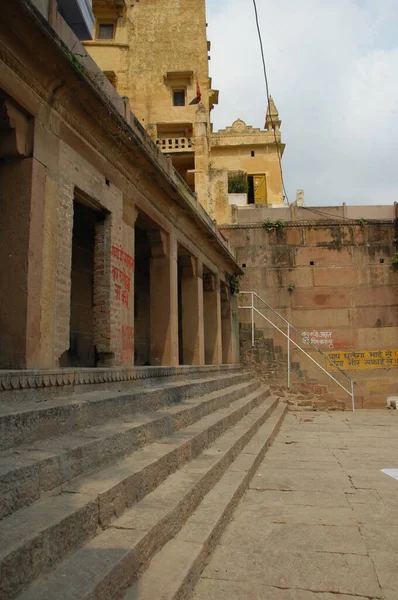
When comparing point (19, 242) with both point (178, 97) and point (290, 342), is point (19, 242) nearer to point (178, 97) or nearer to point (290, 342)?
point (290, 342)

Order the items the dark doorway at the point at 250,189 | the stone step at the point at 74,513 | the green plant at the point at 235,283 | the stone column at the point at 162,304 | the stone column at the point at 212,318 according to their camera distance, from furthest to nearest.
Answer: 1. the dark doorway at the point at 250,189
2. the green plant at the point at 235,283
3. the stone column at the point at 212,318
4. the stone column at the point at 162,304
5. the stone step at the point at 74,513

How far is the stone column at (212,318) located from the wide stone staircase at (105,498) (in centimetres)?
817

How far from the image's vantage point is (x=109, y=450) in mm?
3092

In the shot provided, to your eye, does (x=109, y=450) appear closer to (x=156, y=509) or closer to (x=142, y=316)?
(x=156, y=509)

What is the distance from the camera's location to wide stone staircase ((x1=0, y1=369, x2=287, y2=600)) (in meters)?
1.91

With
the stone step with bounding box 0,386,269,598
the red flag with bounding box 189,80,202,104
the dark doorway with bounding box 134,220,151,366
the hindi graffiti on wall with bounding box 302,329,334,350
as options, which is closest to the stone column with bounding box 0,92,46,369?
the stone step with bounding box 0,386,269,598

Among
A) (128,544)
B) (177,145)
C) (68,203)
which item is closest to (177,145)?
(177,145)

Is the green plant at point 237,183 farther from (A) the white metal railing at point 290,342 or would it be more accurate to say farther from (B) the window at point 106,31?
(A) the white metal railing at point 290,342

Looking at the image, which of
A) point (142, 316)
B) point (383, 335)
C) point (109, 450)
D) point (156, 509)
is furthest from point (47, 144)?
point (383, 335)

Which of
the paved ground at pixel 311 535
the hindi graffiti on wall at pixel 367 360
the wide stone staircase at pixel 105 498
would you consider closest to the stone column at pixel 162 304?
the paved ground at pixel 311 535

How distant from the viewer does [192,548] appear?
2.74 metres

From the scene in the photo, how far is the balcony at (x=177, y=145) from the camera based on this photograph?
82.5ft

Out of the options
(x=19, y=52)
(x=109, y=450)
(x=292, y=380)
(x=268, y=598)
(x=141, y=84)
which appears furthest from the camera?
(x=141, y=84)

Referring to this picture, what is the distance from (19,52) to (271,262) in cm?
1175
